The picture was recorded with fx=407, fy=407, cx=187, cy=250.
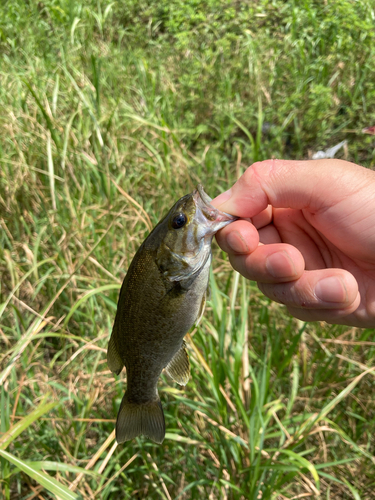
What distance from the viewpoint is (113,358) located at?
158 cm

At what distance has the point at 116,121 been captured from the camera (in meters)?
3.52

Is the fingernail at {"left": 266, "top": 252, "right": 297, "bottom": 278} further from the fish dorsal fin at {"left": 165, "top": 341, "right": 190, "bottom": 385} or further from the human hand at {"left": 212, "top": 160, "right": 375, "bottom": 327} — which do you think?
the fish dorsal fin at {"left": 165, "top": 341, "right": 190, "bottom": 385}

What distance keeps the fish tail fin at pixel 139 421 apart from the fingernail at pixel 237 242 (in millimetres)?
693

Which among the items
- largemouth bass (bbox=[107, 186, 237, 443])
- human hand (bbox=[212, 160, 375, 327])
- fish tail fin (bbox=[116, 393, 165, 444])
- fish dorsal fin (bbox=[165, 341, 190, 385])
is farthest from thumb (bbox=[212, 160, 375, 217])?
fish tail fin (bbox=[116, 393, 165, 444])

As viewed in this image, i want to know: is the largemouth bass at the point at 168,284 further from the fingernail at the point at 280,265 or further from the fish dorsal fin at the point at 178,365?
the fingernail at the point at 280,265

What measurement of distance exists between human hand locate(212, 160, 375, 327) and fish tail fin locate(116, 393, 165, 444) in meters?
0.66

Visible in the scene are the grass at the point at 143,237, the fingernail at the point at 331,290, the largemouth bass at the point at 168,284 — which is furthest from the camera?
the grass at the point at 143,237

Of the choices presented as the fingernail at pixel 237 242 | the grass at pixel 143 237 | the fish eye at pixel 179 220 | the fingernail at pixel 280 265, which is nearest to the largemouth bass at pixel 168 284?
the fish eye at pixel 179 220

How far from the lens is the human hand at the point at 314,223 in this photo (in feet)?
5.20

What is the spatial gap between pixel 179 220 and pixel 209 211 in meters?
0.12

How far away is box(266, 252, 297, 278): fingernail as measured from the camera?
1.59 meters

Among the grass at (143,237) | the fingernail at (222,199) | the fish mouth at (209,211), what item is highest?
the fish mouth at (209,211)

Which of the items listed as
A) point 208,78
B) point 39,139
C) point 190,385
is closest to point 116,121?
point 39,139

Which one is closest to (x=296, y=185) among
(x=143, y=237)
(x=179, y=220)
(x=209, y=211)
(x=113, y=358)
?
(x=209, y=211)
